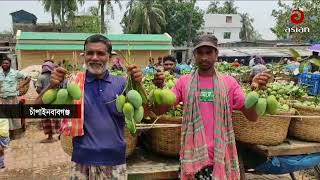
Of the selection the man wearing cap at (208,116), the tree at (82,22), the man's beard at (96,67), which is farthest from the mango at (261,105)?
the tree at (82,22)

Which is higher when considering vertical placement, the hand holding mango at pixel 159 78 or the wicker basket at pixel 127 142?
the hand holding mango at pixel 159 78

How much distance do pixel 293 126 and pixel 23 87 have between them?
6.03m

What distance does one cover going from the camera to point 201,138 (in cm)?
272

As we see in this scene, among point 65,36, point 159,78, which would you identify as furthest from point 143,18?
point 159,78

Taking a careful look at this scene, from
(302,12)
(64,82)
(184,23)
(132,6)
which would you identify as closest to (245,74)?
(64,82)

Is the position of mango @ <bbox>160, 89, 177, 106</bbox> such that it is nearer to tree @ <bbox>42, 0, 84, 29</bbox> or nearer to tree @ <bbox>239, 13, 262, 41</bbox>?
tree @ <bbox>42, 0, 84, 29</bbox>

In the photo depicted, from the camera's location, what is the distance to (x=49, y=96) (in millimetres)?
2346

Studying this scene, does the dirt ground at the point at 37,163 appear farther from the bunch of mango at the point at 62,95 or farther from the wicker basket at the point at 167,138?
the bunch of mango at the point at 62,95

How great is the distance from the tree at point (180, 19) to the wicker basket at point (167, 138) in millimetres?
34896

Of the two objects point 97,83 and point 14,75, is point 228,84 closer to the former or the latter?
point 97,83

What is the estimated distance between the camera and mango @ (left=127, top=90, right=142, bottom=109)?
232cm

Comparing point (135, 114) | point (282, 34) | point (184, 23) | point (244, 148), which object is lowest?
point (244, 148)

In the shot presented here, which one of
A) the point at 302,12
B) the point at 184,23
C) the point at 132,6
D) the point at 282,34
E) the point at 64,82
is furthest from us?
the point at 184,23

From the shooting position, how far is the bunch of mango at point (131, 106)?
7.63 ft
